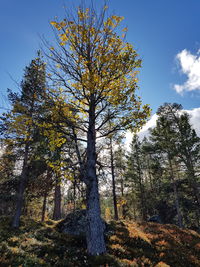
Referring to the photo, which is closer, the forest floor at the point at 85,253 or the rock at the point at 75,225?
the forest floor at the point at 85,253

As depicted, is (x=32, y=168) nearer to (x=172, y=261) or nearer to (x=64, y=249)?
(x=64, y=249)

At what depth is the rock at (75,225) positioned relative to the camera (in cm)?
1009

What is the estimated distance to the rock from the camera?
1009cm

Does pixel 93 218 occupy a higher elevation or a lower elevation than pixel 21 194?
lower

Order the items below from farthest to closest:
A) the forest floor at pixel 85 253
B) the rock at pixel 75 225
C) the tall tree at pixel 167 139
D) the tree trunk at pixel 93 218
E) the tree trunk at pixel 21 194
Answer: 1. the tall tree at pixel 167 139
2. the tree trunk at pixel 21 194
3. the rock at pixel 75 225
4. the tree trunk at pixel 93 218
5. the forest floor at pixel 85 253

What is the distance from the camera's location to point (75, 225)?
10.6m

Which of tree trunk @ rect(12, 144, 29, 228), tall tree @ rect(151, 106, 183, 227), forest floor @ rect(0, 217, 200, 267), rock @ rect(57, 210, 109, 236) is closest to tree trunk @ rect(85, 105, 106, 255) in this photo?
forest floor @ rect(0, 217, 200, 267)

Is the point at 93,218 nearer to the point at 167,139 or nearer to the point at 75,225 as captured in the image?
the point at 75,225

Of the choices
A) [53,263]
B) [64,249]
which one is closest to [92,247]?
[53,263]

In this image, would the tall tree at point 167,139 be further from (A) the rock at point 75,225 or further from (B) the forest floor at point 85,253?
(A) the rock at point 75,225

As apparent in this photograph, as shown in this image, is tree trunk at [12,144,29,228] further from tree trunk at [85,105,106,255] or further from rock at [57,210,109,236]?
tree trunk at [85,105,106,255]

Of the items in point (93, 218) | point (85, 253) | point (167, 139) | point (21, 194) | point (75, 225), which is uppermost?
point (167, 139)

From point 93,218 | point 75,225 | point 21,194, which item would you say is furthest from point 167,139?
point 21,194

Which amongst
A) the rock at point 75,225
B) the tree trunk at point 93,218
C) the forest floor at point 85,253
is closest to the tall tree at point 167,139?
→ the forest floor at point 85,253
